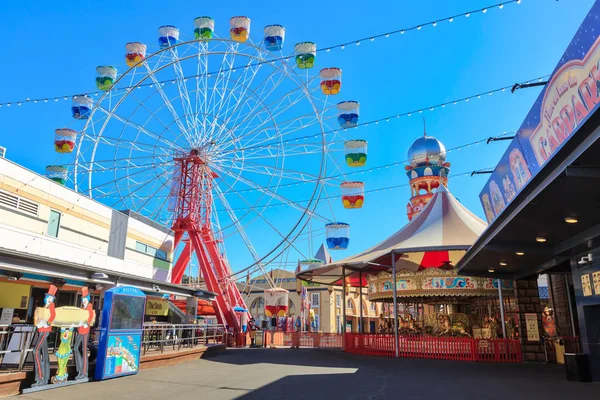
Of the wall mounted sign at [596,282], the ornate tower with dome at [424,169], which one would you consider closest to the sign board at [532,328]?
the wall mounted sign at [596,282]

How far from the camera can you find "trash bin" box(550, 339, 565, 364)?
50.3 ft

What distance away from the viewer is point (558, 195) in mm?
7258

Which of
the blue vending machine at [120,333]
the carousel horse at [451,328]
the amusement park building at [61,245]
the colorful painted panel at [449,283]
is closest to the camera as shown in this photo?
the blue vending machine at [120,333]

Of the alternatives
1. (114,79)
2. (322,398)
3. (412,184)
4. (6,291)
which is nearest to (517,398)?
(322,398)

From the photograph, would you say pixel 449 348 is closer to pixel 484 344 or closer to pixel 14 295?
pixel 484 344

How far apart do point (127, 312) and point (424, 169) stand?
3648 centimetres

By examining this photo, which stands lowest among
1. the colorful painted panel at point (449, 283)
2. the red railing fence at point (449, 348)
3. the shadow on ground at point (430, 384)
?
the shadow on ground at point (430, 384)

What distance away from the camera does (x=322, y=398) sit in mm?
7918

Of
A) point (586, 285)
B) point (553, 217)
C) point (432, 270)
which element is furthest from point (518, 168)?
point (432, 270)

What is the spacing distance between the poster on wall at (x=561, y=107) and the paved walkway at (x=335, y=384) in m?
4.01

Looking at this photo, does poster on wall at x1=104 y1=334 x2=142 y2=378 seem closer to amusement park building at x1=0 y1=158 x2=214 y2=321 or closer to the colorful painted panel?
amusement park building at x1=0 y1=158 x2=214 y2=321

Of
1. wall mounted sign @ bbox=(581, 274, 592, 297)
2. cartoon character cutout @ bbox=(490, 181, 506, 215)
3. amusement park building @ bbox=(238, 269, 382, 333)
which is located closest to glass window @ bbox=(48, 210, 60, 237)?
cartoon character cutout @ bbox=(490, 181, 506, 215)

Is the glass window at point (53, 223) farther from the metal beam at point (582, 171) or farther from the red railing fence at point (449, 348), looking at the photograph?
the metal beam at point (582, 171)

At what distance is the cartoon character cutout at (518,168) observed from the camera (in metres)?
8.30
